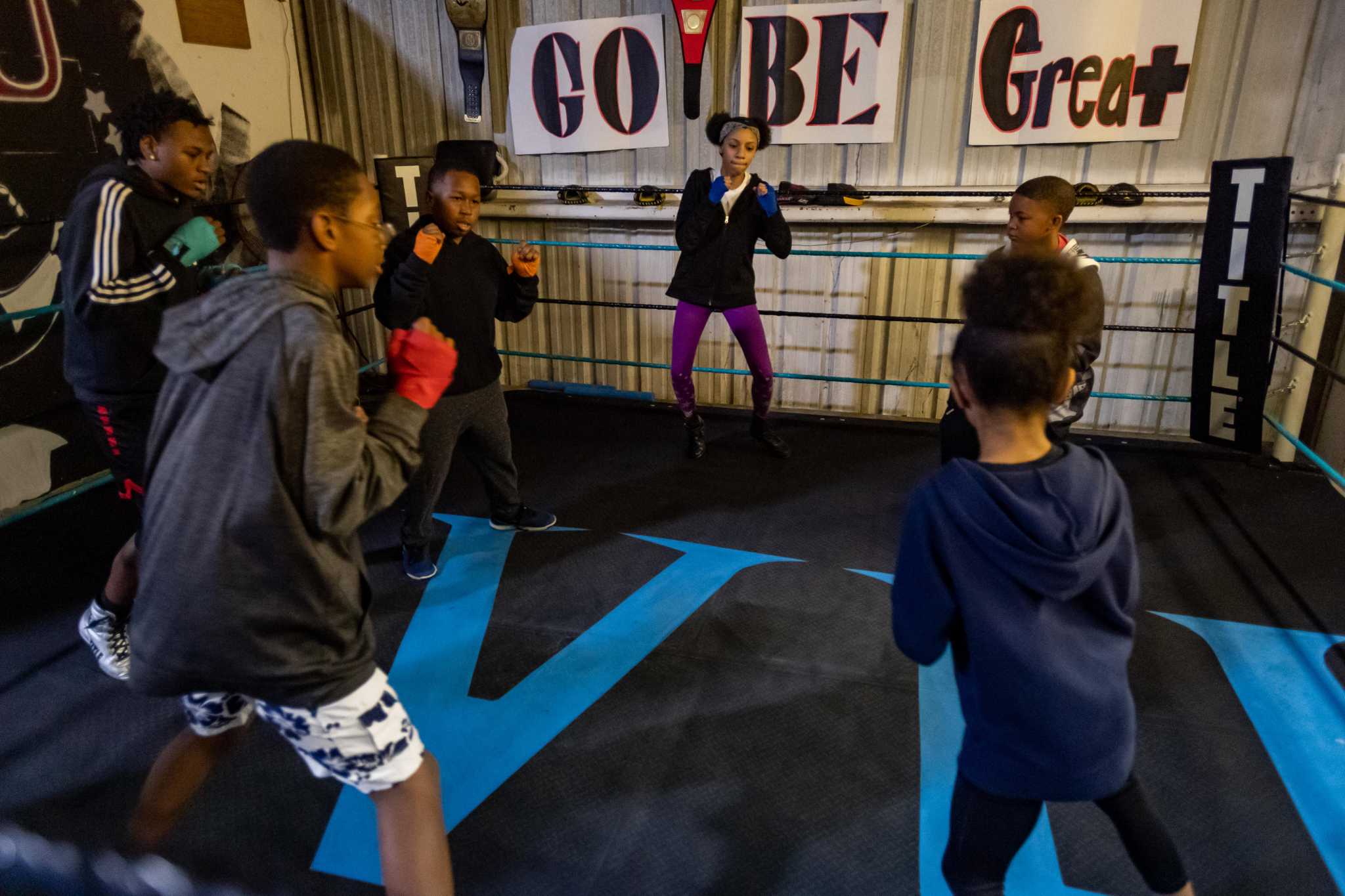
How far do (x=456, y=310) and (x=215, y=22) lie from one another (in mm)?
→ 2750

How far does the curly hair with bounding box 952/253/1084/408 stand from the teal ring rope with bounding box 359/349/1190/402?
A: 8.11ft

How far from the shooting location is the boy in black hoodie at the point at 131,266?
191 cm

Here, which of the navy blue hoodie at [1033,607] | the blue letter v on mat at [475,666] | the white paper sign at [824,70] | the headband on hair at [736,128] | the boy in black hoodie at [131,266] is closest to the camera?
the navy blue hoodie at [1033,607]

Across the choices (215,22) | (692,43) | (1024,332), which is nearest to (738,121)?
(692,43)

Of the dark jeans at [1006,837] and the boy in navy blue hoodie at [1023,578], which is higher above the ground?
the boy in navy blue hoodie at [1023,578]

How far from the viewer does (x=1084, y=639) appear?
3.65 ft

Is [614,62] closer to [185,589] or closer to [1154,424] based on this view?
[1154,424]

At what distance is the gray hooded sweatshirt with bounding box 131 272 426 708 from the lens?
106 cm

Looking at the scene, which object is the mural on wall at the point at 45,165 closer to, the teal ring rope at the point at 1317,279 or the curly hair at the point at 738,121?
the curly hair at the point at 738,121

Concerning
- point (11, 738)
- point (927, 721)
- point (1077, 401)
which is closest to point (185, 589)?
point (11, 738)

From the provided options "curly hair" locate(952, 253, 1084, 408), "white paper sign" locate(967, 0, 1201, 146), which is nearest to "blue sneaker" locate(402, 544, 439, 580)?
"curly hair" locate(952, 253, 1084, 408)

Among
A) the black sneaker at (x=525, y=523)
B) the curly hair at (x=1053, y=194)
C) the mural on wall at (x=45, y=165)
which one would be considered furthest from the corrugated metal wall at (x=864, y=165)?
the black sneaker at (x=525, y=523)

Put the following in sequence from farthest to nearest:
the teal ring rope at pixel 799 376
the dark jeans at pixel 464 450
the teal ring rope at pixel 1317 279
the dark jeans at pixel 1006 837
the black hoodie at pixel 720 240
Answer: the teal ring rope at pixel 799 376 < the black hoodie at pixel 720 240 < the teal ring rope at pixel 1317 279 < the dark jeans at pixel 464 450 < the dark jeans at pixel 1006 837

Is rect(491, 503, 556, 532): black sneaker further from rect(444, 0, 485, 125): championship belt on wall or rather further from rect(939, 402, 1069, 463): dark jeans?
rect(444, 0, 485, 125): championship belt on wall
